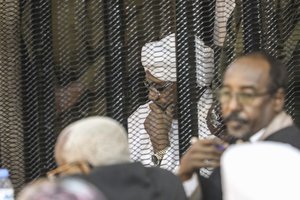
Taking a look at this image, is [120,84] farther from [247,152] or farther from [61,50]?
[247,152]

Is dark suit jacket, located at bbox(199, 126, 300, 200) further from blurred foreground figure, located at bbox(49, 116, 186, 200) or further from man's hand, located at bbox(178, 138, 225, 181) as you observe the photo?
blurred foreground figure, located at bbox(49, 116, 186, 200)

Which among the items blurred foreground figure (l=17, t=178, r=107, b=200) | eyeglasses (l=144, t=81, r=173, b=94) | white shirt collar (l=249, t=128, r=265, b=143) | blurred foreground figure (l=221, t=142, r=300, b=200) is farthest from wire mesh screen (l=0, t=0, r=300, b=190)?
blurred foreground figure (l=17, t=178, r=107, b=200)

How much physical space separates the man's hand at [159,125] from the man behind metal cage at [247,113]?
1377 mm

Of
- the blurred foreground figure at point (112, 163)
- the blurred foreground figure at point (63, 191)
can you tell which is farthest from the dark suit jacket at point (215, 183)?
the blurred foreground figure at point (63, 191)

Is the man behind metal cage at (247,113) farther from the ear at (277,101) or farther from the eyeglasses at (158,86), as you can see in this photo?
the eyeglasses at (158,86)

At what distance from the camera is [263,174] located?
230 cm

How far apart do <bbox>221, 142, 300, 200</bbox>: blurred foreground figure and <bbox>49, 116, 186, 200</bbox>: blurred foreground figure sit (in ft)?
0.88

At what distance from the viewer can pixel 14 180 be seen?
14.7 ft

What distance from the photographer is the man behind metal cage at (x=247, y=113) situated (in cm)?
291

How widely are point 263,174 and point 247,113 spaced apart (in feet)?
2.13

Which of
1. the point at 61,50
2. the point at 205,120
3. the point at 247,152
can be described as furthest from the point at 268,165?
the point at 61,50

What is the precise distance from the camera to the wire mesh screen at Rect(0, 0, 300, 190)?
4.38 m

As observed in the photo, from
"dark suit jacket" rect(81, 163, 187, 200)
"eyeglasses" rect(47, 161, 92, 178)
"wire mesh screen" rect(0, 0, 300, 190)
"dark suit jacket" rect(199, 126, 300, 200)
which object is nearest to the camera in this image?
"dark suit jacket" rect(81, 163, 187, 200)

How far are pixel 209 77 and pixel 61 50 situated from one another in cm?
76
